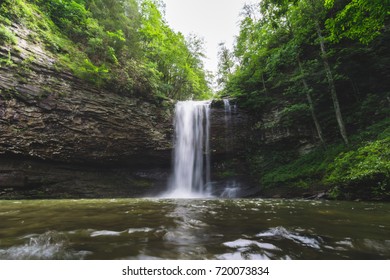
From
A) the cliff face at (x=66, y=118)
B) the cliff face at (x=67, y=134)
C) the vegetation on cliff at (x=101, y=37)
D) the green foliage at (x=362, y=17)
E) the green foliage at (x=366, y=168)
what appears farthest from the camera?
the vegetation on cliff at (x=101, y=37)

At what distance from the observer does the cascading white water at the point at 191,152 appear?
567 inches

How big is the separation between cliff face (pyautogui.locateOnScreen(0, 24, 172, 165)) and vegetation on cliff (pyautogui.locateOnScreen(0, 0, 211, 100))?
21.3 inches

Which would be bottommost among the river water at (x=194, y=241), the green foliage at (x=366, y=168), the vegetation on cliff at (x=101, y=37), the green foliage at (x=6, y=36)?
the river water at (x=194, y=241)

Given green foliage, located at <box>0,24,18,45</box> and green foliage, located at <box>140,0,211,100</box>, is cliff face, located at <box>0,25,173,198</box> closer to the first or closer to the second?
green foliage, located at <box>0,24,18,45</box>

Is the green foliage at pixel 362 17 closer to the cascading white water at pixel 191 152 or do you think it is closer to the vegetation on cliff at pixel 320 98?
the vegetation on cliff at pixel 320 98

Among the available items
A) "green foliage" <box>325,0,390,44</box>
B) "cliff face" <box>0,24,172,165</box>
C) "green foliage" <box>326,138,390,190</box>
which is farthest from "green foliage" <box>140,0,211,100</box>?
"green foliage" <box>326,138,390,190</box>

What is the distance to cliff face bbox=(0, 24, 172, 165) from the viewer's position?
9.14 metres

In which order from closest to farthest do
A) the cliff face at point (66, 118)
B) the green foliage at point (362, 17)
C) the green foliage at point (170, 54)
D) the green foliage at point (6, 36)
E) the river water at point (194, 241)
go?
the river water at point (194, 241) → the green foliage at point (362, 17) → the green foliage at point (6, 36) → the cliff face at point (66, 118) → the green foliage at point (170, 54)

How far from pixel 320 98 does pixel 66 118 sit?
47.7 ft

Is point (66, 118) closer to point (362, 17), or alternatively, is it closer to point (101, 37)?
point (101, 37)

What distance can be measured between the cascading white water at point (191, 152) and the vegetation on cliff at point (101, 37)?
2.65 metres

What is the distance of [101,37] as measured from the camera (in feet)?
40.7

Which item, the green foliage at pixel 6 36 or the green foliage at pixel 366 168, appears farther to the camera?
the green foliage at pixel 6 36

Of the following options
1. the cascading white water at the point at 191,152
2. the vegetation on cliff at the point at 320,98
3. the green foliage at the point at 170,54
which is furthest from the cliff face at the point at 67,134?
the vegetation on cliff at the point at 320,98
